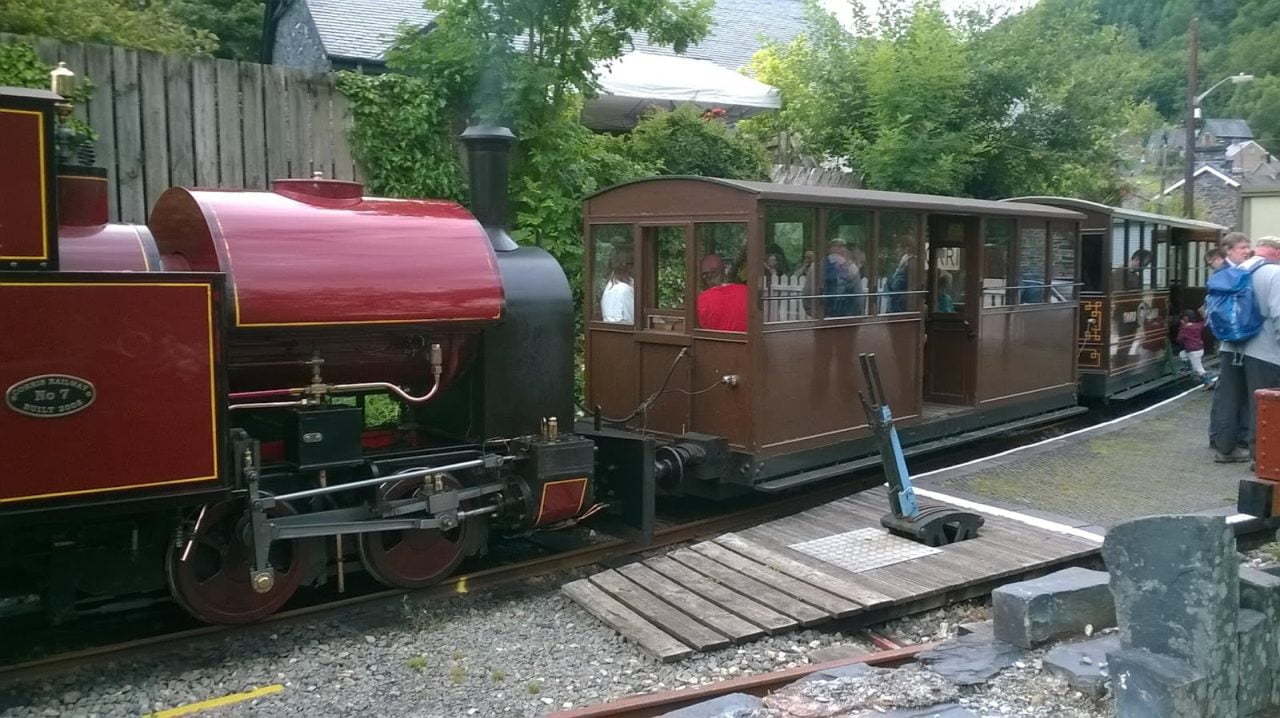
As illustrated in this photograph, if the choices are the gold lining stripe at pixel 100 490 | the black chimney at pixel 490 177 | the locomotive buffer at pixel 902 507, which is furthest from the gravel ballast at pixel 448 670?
the black chimney at pixel 490 177

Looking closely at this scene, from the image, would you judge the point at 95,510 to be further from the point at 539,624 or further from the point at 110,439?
the point at 539,624

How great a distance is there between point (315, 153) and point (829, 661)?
7.13 metres

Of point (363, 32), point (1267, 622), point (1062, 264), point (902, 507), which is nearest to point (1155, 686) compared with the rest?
point (1267, 622)

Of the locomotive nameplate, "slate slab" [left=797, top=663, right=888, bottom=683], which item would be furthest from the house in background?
"slate slab" [left=797, top=663, right=888, bottom=683]

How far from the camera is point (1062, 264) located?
10.2 meters

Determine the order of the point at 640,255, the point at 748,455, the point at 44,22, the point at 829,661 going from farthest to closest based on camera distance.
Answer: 1. the point at 44,22
2. the point at 640,255
3. the point at 748,455
4. the point at 829,661

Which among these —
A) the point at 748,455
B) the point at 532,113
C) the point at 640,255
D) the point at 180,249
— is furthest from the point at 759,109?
the point at 180,249

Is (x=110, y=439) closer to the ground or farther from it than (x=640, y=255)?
closer to the ground

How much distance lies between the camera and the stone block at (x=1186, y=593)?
12.2 ft

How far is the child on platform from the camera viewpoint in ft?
43.8

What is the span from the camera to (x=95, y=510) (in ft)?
14.7

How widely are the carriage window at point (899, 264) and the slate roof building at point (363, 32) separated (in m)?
5.02

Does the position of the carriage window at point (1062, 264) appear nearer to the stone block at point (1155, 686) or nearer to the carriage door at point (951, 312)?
the carriage door at point (951, 312)

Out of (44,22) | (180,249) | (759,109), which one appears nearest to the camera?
(180,249)
